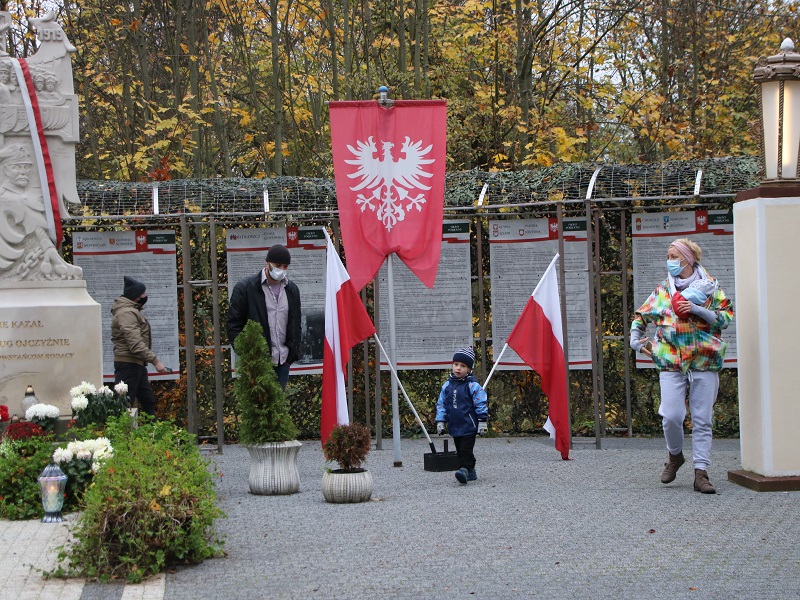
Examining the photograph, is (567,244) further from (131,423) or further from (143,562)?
(143,562)

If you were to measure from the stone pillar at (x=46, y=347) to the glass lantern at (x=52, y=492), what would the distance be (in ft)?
8.76

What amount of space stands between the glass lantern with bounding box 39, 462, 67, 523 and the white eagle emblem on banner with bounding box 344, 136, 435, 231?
4206 millimetres

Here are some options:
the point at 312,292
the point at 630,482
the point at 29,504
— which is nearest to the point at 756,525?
the point at 630,482

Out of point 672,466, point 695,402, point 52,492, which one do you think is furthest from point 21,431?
point 695,402

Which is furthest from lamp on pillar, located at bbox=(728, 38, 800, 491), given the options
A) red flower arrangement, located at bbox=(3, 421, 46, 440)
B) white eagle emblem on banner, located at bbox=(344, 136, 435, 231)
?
red flower arrangement, located at bbox=(3, 421, 46, 440)

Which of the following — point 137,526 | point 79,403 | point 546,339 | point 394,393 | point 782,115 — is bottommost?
point 137,526

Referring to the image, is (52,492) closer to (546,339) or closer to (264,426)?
(264,426)

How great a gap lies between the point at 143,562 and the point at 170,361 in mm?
6534

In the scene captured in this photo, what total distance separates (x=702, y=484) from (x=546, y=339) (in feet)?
8.86

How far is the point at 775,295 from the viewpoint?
9.24 metres

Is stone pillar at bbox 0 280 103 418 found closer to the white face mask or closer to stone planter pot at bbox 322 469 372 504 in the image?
the white face mask

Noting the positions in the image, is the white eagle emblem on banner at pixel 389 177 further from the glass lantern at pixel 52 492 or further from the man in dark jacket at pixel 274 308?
the glass lantern at pixel 52 492

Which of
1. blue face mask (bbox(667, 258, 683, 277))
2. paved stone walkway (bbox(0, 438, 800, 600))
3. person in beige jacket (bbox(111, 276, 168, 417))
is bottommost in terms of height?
paved stone walkway (bbox(0, 438, 800, 600))

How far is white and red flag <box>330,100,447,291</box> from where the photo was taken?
11.2m
